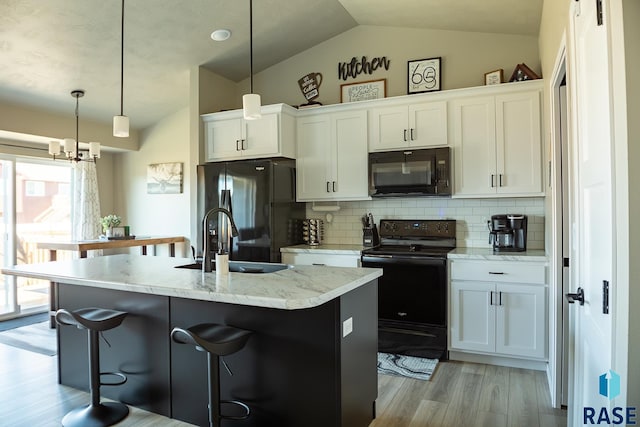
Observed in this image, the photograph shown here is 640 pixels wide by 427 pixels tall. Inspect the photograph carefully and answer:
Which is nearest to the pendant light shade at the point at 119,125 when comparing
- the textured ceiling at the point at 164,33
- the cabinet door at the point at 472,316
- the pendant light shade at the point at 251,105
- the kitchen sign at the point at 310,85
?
the pendant light shade at the point at 251,105

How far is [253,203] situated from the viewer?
416 cm

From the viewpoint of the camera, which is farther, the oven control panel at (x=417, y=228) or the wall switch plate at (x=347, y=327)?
the oven control panel at (x=417, y=228)

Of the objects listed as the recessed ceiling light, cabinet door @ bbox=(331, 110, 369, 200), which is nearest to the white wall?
the recessed ceiling light

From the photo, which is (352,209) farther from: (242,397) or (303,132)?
(242,397)

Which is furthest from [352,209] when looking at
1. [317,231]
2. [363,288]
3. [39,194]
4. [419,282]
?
[39,194]

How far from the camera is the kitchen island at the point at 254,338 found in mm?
2098

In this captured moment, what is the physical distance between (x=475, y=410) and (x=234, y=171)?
294 centimetres

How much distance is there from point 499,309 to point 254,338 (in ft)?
6.81

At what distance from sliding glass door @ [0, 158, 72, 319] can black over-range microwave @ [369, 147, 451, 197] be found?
172 inches

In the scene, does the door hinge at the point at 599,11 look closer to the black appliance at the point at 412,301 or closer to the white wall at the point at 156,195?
the black appliance at the point at 412,301

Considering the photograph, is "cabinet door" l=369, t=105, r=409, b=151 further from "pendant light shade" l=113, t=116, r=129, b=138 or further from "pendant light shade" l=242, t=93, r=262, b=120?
"pendant light shade" l=113, t=116, r=129, b=138

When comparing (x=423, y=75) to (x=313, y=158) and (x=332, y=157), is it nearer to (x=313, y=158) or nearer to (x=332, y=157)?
(x=332, y=157)

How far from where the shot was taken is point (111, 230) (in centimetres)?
514

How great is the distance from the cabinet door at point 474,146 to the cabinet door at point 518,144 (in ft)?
0.19
